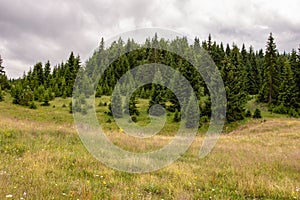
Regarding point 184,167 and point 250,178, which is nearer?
point 250,178

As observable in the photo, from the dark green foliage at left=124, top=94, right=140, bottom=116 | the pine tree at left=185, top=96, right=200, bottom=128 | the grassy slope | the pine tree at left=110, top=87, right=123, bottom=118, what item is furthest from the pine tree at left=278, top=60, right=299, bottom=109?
the grassy slope

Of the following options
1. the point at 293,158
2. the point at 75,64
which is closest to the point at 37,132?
the point at 293,158

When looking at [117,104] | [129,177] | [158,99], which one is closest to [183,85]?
[158,99]

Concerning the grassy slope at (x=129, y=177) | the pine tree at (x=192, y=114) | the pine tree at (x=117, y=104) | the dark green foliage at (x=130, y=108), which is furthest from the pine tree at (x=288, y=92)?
the grassy slope at (x=129, y=177)

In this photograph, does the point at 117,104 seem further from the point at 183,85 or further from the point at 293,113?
the point at 293,113

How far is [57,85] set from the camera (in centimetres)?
5506

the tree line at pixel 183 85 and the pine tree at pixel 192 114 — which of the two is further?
the tree line at pixel 183 85

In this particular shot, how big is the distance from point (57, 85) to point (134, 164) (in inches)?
2024

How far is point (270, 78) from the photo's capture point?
162 feet

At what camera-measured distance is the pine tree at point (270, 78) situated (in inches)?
1944

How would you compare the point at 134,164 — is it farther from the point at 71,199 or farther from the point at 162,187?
the point at 71,199

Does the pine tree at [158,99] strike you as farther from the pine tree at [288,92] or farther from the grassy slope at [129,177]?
the grassy slope at [129,177]

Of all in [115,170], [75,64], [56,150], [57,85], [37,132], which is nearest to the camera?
[115,170]

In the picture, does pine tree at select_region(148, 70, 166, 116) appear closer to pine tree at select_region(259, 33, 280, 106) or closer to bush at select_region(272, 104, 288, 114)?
bush at select_region(272, 104, 288, 114)
